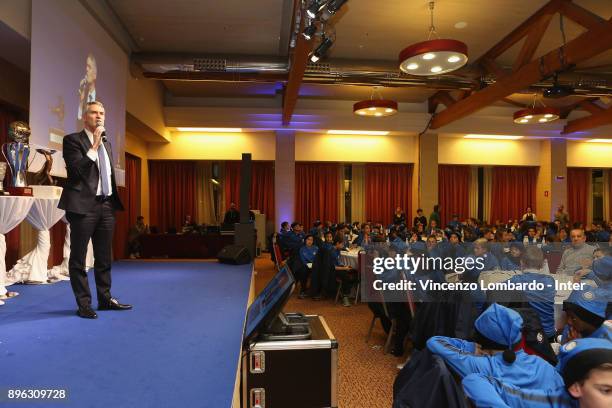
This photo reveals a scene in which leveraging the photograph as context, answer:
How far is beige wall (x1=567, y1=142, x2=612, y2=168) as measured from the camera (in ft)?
42.6

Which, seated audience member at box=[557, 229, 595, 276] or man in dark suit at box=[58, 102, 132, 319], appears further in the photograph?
seated audience member at box=[557, 229, 595, 276]

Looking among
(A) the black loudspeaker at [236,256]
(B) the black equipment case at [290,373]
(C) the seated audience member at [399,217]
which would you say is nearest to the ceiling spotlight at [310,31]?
(A) the black loudspeaker at [236,256]

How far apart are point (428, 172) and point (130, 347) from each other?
36.6ft

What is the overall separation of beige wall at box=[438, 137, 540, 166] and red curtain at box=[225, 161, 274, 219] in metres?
5.30

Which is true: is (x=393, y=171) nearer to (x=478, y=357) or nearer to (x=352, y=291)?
(x=352, y=291)

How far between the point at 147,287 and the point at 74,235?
A: 1.30m

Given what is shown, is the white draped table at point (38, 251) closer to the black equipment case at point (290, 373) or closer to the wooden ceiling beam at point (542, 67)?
the black equipment case at point (290, 373)

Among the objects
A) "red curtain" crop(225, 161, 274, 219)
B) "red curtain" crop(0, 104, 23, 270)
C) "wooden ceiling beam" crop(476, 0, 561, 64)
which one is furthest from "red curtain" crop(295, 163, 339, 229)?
"red curtain" crop(0, 104, 23, 270)

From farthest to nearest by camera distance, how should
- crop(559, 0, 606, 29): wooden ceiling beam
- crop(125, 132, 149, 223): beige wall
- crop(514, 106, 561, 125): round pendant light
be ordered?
crop(125, 132, 149, 223): beige wall → crop(514, 106, 561, 125): round pendant light → crop(559, 0, 606, 29): wooden ceiling beam

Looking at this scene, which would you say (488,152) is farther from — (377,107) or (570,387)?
(570,387)

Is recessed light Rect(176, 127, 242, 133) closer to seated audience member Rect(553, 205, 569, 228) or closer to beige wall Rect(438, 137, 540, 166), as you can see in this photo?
beige wall Rect(438, 137, 540, 166)

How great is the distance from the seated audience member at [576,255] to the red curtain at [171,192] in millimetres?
10047

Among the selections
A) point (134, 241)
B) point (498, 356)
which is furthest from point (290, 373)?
point (134, 241)

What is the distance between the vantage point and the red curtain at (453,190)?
Result: 1302cm
